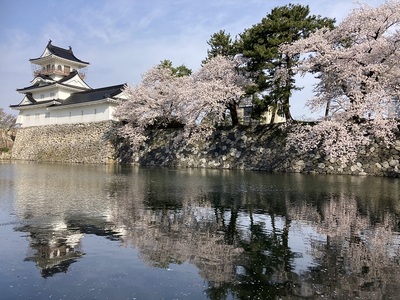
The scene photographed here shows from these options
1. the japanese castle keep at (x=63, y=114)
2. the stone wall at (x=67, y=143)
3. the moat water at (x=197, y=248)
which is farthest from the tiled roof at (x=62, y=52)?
the moat water at (x=197, y=248)

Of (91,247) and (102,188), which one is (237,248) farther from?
(102,188)

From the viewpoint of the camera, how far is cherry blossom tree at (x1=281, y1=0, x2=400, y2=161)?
68.9 ft

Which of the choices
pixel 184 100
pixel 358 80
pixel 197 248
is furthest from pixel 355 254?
pixel 184 100

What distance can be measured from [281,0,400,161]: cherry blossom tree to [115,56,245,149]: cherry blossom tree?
6698 mm

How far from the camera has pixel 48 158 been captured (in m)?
42.9

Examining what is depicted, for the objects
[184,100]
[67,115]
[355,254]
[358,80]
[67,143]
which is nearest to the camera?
[355,254]

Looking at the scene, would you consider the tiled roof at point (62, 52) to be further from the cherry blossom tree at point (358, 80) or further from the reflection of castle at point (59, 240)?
the reflection of castle at point (59, 240)

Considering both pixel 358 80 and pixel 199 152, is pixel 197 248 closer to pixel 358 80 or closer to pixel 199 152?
pixel 358 80

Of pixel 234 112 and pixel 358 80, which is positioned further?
pixel 234 112

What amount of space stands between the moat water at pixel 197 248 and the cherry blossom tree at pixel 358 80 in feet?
36.5

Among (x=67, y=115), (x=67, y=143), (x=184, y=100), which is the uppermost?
(x=67, y=115)

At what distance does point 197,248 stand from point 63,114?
41.1m

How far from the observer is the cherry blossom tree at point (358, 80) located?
2102 centimetres

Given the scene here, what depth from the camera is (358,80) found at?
70.7 ft
